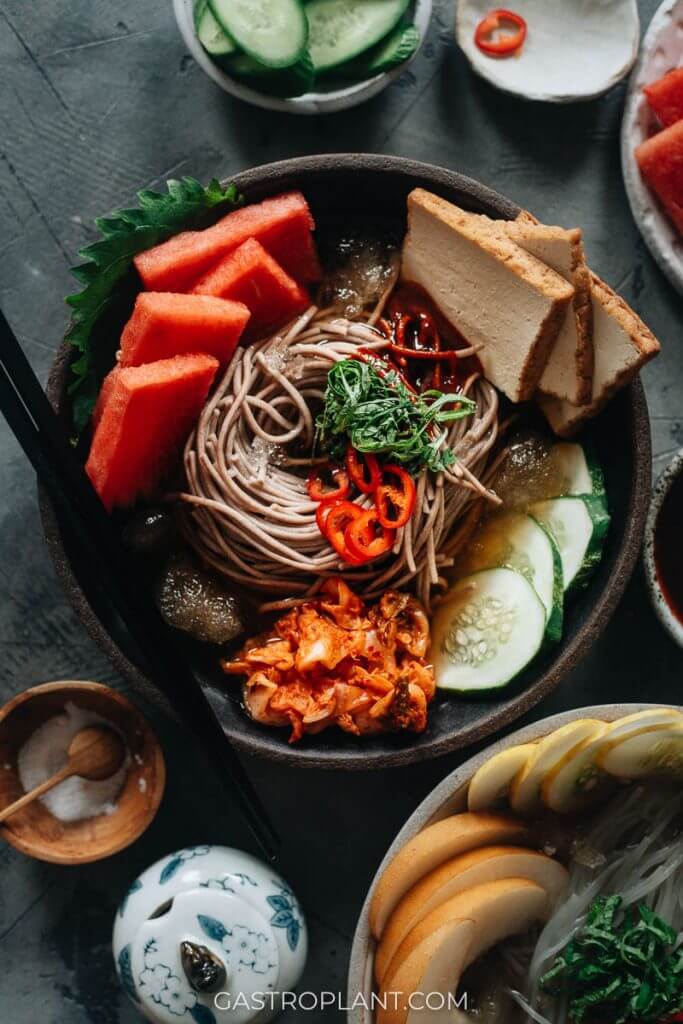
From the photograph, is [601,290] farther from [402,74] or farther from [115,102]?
[115,102]

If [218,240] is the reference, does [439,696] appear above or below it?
below

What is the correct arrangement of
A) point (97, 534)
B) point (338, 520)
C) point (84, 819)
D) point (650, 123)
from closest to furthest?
point (97, 534) < point (338, 520) < point (84, 819) < point (650, 123)

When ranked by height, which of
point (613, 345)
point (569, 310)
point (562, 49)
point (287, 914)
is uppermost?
point (562, 49)

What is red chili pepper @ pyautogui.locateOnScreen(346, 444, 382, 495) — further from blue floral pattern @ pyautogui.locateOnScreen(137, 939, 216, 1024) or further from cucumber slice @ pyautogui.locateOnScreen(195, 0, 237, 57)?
blue floral pattern @ pyautogui.locateOnScreen(137, 939, 216, 1024)

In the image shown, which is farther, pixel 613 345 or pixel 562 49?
pixel 562 49

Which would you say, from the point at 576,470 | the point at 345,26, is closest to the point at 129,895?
the point at 576,470

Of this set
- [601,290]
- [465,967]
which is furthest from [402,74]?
[465,967]

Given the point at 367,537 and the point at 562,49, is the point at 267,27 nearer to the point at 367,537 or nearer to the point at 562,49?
the point at 562,49

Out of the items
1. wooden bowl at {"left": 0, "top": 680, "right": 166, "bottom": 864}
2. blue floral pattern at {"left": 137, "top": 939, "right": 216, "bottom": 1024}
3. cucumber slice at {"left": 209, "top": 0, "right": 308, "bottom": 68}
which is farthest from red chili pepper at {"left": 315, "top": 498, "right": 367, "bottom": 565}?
cucumber slice at {"left": 209, "top": 0, "right": 308, "bottom": 68}
